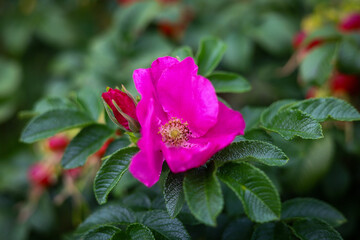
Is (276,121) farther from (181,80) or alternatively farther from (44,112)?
(44,112)

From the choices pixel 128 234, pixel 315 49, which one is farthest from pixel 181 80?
pixel 315 49

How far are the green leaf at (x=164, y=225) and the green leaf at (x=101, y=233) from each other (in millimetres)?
67

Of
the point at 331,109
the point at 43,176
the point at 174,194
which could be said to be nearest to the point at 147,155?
the point at 174,194

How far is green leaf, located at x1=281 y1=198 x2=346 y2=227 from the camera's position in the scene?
2.82 feet

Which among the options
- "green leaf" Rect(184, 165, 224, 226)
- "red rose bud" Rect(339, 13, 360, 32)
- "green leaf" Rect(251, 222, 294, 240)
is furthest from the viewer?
"red rose bud" Rect(339, 13, 360, 32)

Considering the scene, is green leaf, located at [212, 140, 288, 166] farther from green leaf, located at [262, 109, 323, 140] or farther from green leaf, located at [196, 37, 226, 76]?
green leaf, located at [196, 37, 226, 76]

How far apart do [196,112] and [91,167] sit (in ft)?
2.57

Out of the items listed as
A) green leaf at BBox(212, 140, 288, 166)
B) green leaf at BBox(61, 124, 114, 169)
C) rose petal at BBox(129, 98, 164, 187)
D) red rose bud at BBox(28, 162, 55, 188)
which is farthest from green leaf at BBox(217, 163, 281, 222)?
red rose bud at BBox(28, 162, 55, 188)

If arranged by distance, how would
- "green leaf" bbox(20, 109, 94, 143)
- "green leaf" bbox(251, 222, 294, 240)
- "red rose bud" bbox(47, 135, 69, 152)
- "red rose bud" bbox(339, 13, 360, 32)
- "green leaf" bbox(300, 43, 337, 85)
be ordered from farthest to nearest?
1. "red rose bud" bbox(47, 135, 69, 152)
2. "red rose bud" bbox(339, 13, 360, 32)
3. "green leaf" bbox(300, 43, 337, 85)
4. "green leaf" bbox(20, 109, 94, 143)
5. "green leaf" bbox(251, 222, 294, 240)

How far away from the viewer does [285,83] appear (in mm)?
1625

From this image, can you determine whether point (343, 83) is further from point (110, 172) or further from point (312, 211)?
point (110, 172)

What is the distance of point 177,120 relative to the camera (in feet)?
2.52

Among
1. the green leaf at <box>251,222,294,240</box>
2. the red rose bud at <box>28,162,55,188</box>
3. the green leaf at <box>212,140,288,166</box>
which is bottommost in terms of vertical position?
the red rose bud at <box>28,162,55,188</box>

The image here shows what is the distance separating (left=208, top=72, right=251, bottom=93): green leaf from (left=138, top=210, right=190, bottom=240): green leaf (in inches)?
14.2
